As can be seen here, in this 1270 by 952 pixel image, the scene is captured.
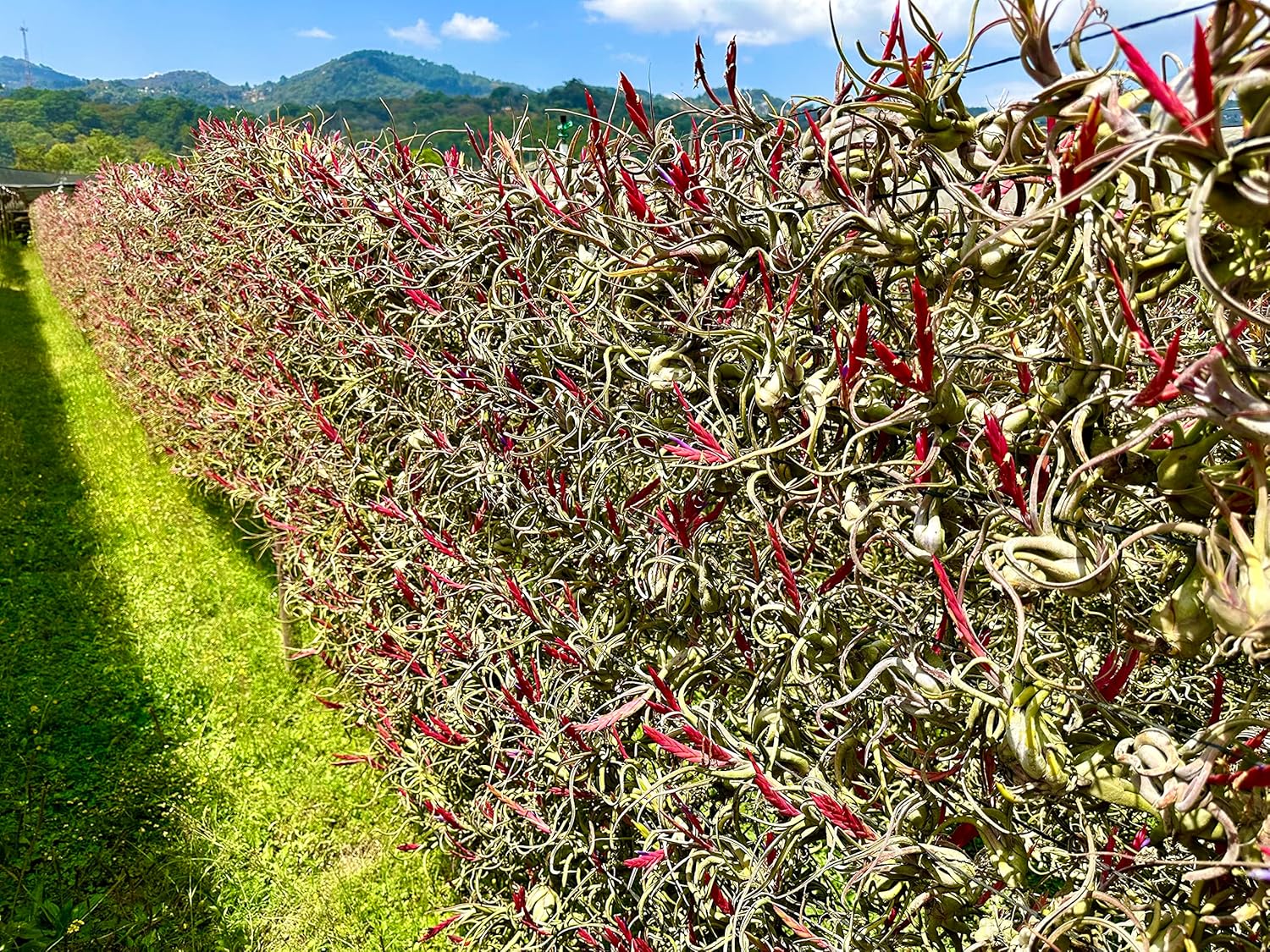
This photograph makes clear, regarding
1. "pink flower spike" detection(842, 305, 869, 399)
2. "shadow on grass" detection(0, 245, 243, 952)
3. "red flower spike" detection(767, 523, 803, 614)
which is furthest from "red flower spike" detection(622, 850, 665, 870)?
"shadow on grass" detection(0, 245, 243, 952)

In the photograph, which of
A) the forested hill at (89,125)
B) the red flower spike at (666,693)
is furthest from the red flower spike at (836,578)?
the forested hill at (89,125)

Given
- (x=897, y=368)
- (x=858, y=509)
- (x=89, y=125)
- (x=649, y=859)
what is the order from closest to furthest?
(x=897, y=368) < (x=858, y=509) < (x=649, y=859) < (x=89, y=125)

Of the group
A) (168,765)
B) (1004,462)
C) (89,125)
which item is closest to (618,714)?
(1004,462)

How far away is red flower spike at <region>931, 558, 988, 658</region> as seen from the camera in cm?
99

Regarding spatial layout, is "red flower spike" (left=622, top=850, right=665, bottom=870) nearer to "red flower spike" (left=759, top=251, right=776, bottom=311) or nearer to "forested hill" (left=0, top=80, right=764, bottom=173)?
"red flower spike" (left=759, top=251, right=776, bottom=311)

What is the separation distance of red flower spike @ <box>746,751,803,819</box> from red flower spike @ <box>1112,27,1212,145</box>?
1.08 meters

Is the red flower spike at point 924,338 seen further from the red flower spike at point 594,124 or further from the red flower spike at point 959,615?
the red flower spike at point 594,124

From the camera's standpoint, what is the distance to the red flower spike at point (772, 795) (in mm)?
1369

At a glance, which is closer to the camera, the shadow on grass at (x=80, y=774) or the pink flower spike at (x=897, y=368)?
the pink flower spike at (x=897, y=368)

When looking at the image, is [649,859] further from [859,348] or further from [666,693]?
[859,348]

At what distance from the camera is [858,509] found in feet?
4.02

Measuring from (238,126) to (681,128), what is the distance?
12.6 feet

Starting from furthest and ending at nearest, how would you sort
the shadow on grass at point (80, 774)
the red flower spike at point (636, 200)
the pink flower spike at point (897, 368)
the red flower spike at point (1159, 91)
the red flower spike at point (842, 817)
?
the shadow on grass at point (80, 774) < the red flower spike at point (636, 200) < the red flower spike at point (842, 817) < the pink flower spike at point (897, 368) < the red flower spike at point (1159, 91)

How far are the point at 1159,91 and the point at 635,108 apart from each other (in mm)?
977
